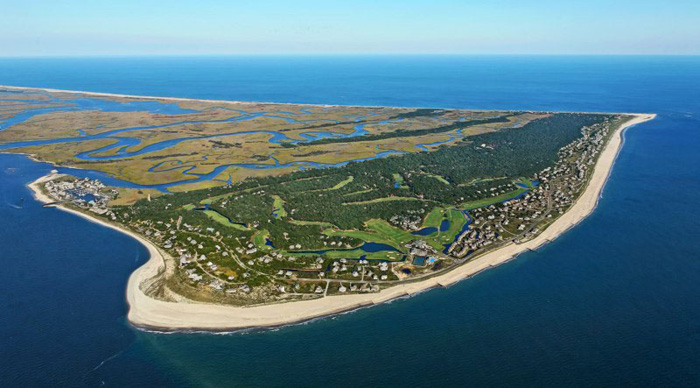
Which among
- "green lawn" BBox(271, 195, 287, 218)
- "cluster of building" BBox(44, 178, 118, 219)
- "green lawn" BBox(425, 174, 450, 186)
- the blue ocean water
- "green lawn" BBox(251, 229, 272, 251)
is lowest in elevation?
the blue ocean water

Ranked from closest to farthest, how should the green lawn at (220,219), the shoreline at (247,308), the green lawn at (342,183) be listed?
the shoreline at (247,308) < the green lawn at (220,219) < the green lawn at (342,183)

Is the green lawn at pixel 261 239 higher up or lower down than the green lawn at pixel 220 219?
lower down

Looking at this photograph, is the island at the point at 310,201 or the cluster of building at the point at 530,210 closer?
the island at the point at 310,201

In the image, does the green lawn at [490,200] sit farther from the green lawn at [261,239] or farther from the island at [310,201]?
the green lawn at [261,239]

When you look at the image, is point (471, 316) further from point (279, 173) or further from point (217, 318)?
point (279, 173)

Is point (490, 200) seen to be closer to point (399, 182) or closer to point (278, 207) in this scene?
point (399, 182)

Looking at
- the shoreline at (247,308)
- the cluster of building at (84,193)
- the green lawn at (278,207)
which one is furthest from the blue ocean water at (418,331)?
the green lawn at (278,207)

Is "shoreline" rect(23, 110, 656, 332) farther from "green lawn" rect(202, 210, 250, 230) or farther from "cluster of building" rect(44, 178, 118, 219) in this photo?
"cluster of building" rect(44, 178, 118, 219)

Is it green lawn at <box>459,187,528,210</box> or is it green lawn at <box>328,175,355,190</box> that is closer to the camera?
green lawn at <box>459,187,528,210</box>

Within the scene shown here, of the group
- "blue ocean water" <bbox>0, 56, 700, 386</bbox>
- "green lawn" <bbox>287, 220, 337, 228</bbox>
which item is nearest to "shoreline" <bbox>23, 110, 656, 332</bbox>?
"blue ocean water" <bbox>0, 56, 700, 386</bbox>

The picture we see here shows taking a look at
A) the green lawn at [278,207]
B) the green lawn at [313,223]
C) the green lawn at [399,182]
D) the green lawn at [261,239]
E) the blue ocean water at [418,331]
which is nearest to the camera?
the blue ocean water at [418,331]
